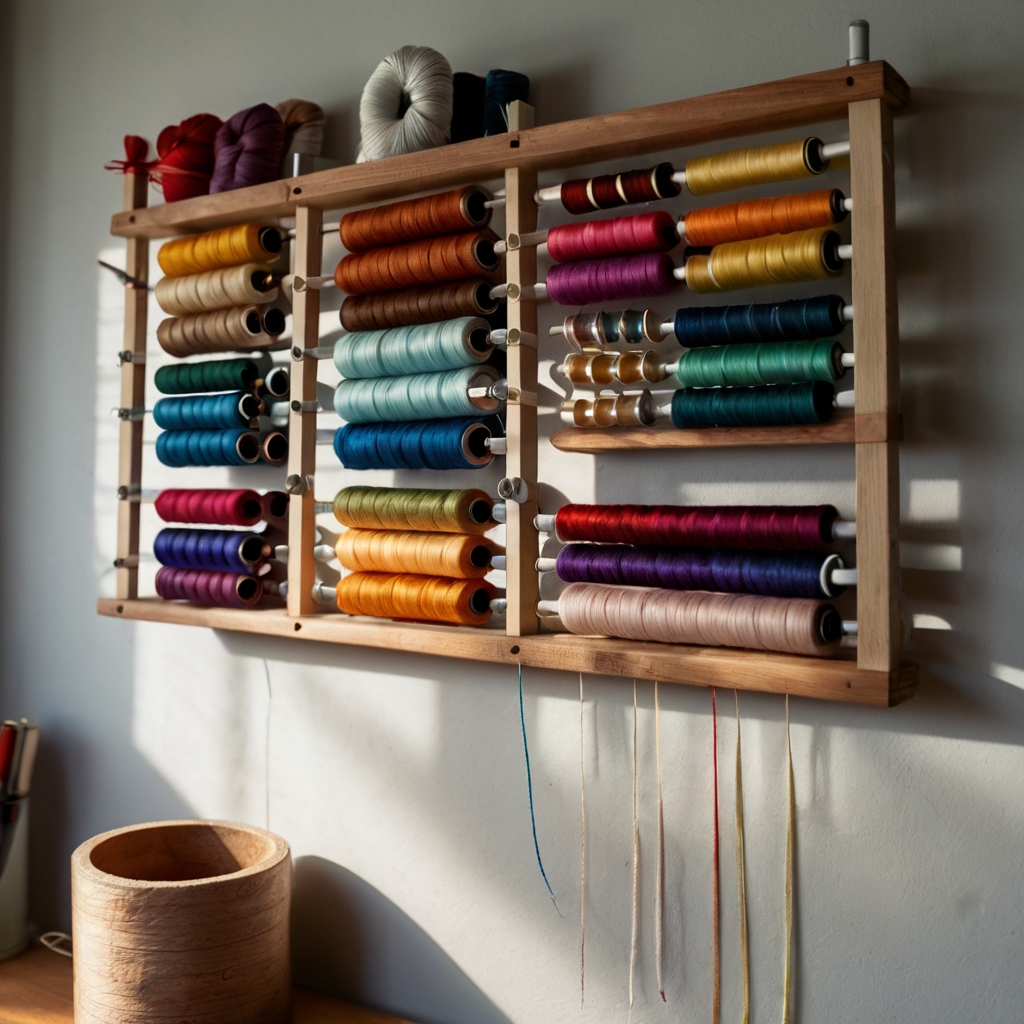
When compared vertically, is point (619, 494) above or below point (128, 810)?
above

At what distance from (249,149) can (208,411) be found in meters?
0.48

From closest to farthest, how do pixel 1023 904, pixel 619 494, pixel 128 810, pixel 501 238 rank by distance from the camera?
1. pixel 1023 904
2. pixel 619 494
3. pixel 501 238
4. pixel 128 810

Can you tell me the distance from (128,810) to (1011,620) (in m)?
1.76

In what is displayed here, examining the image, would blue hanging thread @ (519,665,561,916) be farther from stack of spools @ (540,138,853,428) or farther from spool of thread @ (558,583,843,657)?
stack of spools @ (540,138,853,428)

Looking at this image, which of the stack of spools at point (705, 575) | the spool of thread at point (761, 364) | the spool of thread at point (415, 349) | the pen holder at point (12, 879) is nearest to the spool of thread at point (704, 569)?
the stack of spools at point (705, 575)

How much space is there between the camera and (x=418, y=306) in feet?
5.56

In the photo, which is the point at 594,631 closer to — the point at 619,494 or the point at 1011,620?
the point at 619,494

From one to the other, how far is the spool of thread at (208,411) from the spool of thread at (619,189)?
0.71 meters

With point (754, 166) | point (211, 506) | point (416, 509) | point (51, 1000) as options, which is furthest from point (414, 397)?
point (51, 1000)

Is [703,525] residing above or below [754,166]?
below

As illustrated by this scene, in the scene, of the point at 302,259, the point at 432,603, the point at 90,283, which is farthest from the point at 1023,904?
the point at 90,283

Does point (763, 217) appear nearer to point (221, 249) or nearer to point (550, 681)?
point (550, 681)

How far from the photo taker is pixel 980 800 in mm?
1334

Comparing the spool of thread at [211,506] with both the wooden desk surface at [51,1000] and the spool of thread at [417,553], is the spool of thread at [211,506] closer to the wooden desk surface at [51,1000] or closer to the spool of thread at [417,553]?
the spool of thread at [417,553]
